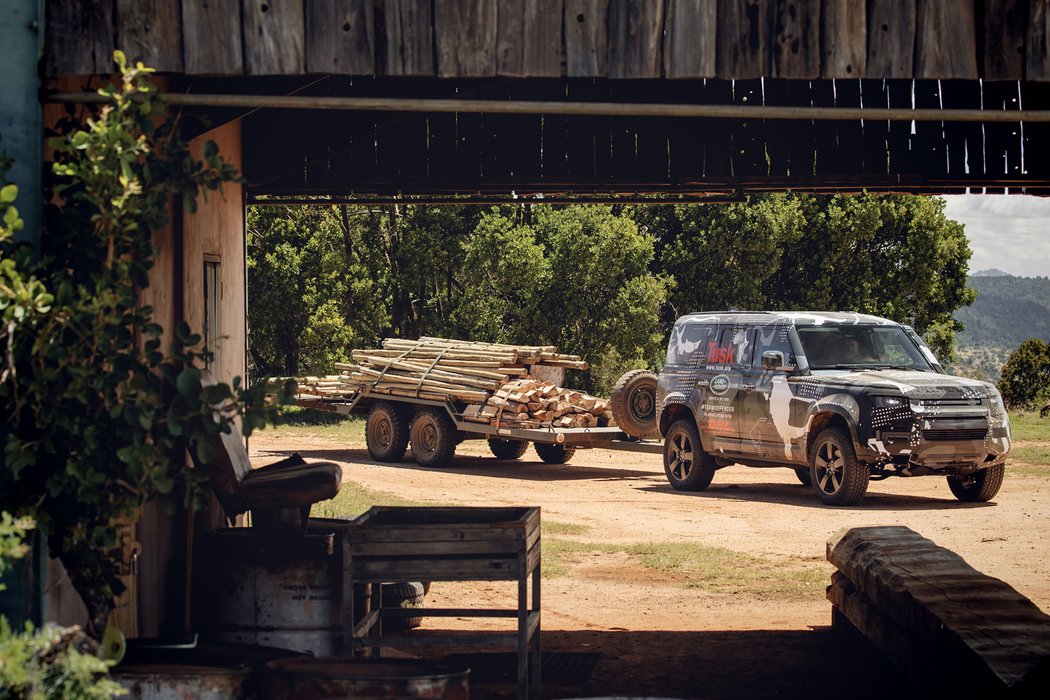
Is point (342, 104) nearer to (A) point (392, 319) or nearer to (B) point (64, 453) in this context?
(B) point (64, 453)

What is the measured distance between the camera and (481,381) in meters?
20.9

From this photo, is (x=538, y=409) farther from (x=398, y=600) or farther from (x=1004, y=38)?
(x=1004, y=38)

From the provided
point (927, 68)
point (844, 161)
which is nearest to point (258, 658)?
point (927, 68)

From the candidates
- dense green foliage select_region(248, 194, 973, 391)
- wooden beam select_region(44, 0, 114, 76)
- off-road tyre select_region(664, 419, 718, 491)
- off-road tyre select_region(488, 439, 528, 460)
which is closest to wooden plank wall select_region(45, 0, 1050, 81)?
wooden beam select_region(44, 0, 114, 76)

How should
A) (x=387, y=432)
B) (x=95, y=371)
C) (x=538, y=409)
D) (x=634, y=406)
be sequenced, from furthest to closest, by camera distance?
1. (x=387, y=432)
2. (x=634, y=406)
3. (x=538, y=409)
4. (x=95, y=371)

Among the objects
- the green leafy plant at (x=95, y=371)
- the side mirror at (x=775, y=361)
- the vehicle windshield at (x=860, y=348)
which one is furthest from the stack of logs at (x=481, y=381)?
the green leafy plant at (x=95, y=371)

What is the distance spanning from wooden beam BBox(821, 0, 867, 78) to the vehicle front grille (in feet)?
Answer: 30.7

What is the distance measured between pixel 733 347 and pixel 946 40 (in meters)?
11.2

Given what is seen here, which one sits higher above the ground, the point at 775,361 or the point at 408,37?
the point at 408,37

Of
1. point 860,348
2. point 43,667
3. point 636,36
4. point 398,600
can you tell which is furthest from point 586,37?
point 860,348

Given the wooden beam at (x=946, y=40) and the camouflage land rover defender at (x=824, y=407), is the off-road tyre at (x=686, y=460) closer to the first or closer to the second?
the camouflage land rover defender at (x=824, y=407)

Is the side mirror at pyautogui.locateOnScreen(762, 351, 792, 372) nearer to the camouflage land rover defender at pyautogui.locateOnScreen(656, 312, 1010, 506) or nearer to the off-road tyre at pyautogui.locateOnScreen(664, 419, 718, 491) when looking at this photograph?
the camouflage land rover defender at pyautogui.locateOnScreen(656, 312, 1010, 506)

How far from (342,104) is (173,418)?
1657 millimetres

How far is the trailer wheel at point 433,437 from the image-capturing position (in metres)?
21.2
